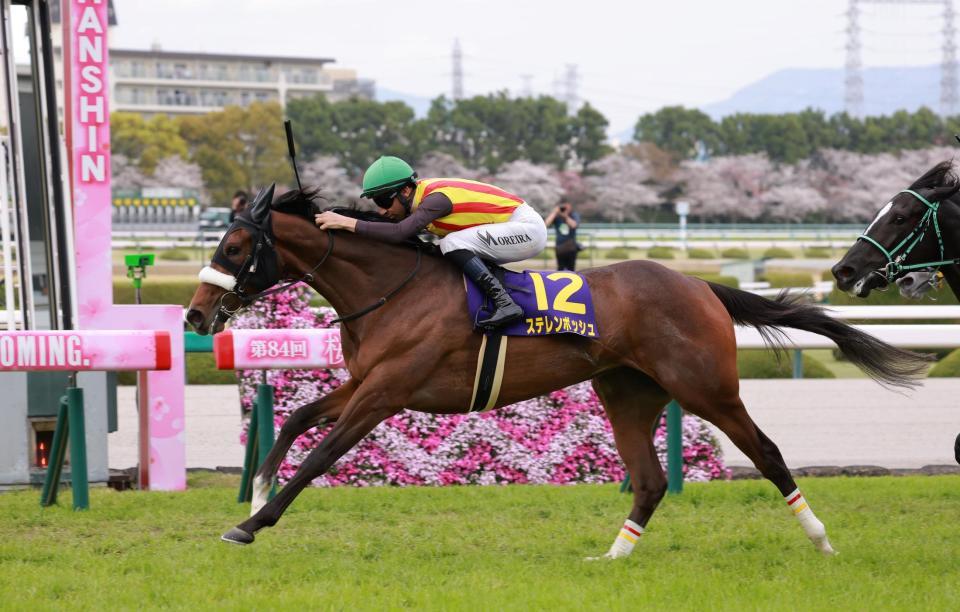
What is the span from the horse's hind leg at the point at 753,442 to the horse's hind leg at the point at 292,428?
4.58 ft

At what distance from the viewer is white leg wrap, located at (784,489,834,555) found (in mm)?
4887

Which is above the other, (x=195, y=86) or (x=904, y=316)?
(x=195, y=86)

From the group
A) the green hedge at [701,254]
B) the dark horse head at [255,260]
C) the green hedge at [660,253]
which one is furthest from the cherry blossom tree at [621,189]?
the dark horse head at [255,260]

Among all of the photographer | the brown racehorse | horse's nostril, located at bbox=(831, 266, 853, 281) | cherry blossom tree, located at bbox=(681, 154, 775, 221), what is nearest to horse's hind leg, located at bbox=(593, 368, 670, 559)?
the brown racehorse

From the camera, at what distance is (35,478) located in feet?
21.9

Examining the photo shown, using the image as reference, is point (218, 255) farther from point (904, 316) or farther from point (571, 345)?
point (904, 316)

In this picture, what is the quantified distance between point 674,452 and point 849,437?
2.97 meters

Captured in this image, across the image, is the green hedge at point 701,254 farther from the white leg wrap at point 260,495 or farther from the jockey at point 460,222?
the white leg wrap at point 260,495

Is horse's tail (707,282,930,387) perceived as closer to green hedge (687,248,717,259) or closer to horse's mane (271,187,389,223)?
horse's mane (271,187,389,223)

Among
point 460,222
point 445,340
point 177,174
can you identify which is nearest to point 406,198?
point 460,222

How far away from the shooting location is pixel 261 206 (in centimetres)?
486

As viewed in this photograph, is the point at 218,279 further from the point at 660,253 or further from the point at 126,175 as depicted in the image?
the point at 126,175

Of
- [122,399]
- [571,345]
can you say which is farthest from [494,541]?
[122,399]

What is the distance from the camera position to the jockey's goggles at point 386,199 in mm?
5031
